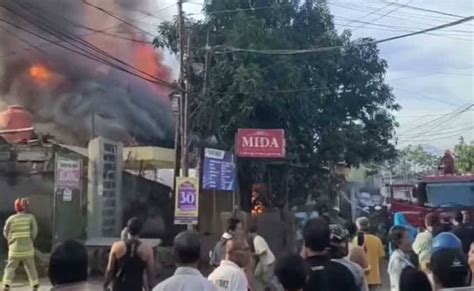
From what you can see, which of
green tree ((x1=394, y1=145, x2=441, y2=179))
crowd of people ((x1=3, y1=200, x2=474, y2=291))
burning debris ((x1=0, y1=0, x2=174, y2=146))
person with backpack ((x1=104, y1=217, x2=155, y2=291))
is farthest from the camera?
green tree ((x1=394, y1=145, x2=441, y2=179))

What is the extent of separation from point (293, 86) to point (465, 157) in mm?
32100

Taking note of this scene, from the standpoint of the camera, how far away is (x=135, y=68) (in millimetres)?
31688

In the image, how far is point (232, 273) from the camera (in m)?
5.65

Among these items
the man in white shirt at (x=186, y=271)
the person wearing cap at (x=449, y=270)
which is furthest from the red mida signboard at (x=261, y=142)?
the person wearing cap at (x=449, y=270)

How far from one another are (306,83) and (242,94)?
2.43 meters

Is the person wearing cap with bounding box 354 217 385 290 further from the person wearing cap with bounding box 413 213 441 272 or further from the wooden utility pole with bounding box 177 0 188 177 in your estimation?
the wooden utility pole with bounding box 177 0 188 177

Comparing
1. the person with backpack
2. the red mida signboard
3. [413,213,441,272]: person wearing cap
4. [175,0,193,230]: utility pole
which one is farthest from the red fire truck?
the person with backpack

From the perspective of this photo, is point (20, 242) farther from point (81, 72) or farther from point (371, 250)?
point (81, 72)

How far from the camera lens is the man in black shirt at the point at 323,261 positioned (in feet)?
15.5

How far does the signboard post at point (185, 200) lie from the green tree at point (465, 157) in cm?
3337

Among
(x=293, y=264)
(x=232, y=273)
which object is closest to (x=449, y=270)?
(x=293, y=264)

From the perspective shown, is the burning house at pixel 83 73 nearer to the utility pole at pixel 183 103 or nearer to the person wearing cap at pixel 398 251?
the utility pole at pixel 183 103

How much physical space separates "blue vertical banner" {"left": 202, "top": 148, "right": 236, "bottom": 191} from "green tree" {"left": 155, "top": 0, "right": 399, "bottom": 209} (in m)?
2.47

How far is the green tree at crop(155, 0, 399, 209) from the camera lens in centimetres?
2056
